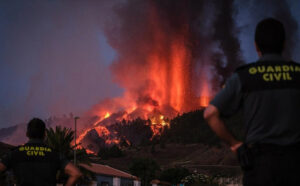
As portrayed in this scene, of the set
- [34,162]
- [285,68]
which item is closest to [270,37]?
[285,68]

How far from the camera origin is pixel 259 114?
3.94 meters

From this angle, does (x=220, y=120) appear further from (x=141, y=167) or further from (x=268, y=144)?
(x=141, y=167)

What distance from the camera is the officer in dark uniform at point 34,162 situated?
5.62 meters

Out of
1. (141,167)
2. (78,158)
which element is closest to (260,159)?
(78,158)

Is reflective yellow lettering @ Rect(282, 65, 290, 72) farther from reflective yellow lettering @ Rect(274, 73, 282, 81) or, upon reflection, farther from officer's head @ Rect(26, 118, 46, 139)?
officer's head @ Rect(26, 118, 46, 139)

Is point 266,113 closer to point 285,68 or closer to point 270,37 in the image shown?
point 285,68

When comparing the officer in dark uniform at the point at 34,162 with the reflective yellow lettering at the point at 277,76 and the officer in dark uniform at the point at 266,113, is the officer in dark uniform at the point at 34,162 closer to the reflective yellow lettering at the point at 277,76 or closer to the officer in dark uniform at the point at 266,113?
the officer in dark uniform at the point at 266,113

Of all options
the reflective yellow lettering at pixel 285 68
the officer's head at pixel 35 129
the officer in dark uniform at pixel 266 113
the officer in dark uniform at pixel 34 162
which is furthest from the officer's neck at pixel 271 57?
the officer's head at pixel 35 129

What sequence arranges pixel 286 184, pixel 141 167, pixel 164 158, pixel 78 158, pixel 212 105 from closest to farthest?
pixel 286 184 < pixel 212 105 < pixel 78 158 < pixel 141 167 < pixel 164 158

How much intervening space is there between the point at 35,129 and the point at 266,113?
9.79 ft

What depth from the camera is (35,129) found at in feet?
18.8

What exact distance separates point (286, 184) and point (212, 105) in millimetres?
885

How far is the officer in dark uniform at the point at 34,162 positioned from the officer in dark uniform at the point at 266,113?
239 cm

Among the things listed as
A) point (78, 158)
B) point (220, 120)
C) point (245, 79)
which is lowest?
point (220, 120)
